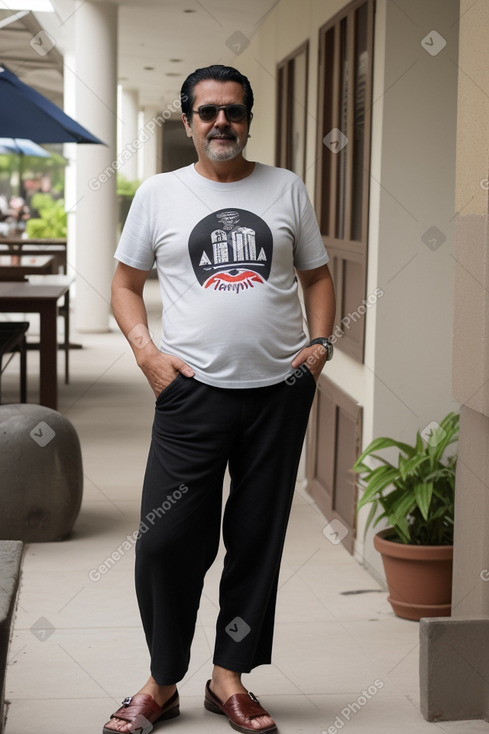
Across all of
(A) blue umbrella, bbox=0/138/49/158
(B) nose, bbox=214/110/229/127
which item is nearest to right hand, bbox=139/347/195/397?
(B) nose, bbox=214/110/229/127

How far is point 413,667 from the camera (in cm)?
359

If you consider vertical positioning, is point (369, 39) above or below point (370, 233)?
above

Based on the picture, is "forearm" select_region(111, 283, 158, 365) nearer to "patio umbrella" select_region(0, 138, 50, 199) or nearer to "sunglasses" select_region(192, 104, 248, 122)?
"sunglasses" select_region(192, 104, 248, 122)

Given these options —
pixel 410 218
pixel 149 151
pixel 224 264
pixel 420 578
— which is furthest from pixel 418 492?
pixel 149 151

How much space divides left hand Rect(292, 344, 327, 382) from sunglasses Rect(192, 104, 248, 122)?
0.60m

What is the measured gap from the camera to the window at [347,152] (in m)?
4.82

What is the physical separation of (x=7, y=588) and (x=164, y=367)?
0.74 m

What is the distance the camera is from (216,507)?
2957 millimetres

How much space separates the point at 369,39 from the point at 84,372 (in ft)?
20.0

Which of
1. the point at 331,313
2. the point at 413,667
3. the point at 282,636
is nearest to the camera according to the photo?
the point at 331,313

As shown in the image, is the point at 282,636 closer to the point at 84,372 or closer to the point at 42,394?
the point at 42,394

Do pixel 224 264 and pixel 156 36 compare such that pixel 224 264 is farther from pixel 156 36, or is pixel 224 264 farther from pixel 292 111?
pixel 156 36

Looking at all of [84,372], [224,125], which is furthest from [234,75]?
[84,372]

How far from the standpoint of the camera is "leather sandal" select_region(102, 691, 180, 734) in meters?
2.93
